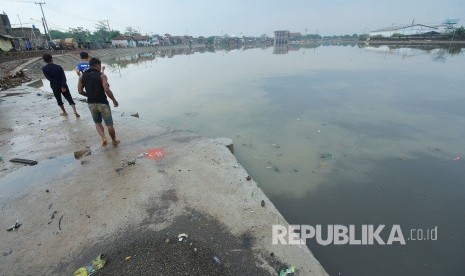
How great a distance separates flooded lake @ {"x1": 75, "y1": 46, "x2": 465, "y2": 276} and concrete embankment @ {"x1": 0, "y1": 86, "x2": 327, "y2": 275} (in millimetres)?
1254

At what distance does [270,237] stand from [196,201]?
43.4 inches

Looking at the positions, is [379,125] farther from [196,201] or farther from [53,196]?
[53,196]

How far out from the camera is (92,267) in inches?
88.5

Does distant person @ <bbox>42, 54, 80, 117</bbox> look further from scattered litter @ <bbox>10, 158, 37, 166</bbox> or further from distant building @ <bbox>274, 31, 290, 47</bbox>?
distant building @ <bbox>274, 31, 290, 47</bbox>

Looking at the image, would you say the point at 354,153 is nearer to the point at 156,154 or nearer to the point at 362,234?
the point at 362,234

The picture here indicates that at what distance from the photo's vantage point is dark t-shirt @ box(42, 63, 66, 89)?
6.24 m

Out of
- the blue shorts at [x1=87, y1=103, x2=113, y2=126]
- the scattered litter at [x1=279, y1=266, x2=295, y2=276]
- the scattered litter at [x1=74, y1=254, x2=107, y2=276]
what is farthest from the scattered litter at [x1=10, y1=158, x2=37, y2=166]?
the scattered litter at [x1=279, y1=266, x2=295, y2=276]

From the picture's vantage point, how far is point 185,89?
537 inches

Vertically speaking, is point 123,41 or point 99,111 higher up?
point 123,41

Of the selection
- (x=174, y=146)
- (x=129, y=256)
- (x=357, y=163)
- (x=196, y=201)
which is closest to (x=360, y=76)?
(x=357, y=163)

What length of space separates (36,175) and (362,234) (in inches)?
216

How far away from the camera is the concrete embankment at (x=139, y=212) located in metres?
2.30

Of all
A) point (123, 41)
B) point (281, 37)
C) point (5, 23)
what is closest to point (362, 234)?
point (5, 23)

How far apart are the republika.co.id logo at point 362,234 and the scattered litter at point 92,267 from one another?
96.3 inches
